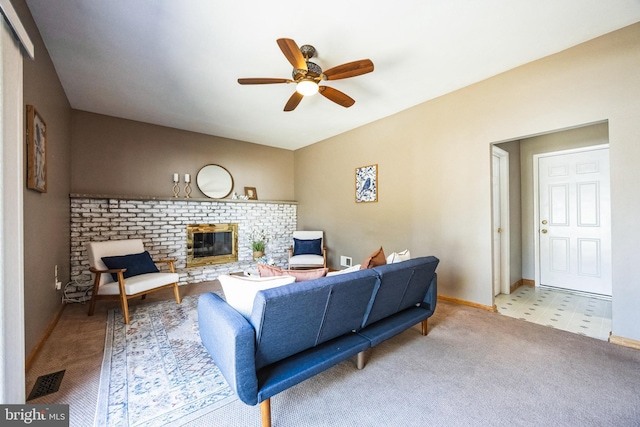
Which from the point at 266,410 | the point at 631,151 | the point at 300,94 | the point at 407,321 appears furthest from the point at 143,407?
the point at 631,151

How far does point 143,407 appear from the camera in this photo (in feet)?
5.16

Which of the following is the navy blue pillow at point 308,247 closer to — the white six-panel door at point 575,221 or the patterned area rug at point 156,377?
the patterned area rug at point 156,377

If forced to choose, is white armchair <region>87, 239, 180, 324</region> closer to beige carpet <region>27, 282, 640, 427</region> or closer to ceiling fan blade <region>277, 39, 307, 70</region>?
beige carpet <region>27, 282, 640, 427</region>

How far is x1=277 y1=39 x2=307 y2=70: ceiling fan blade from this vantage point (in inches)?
75.1

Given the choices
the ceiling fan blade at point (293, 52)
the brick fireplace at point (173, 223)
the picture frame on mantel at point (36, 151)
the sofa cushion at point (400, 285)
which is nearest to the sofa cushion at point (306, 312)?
the sofa cushion at point (400, 285)

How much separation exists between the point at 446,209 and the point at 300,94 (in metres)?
2.37

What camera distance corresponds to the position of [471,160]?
10.5 ft

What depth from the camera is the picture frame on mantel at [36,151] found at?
2.02 meters

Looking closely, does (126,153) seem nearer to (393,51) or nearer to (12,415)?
(12,415)

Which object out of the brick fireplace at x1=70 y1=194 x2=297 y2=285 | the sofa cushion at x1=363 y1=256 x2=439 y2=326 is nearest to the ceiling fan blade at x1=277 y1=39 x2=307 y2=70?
the sofa cushion at x1=363 y1=256 x2=439 y2=326

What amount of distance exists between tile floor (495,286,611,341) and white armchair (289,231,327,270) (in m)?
2.69

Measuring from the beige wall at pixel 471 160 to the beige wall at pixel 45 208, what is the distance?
155 inches

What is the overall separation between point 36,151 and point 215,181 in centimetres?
276

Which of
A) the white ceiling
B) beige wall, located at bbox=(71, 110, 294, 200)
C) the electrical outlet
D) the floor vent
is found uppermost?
the white ceiling
